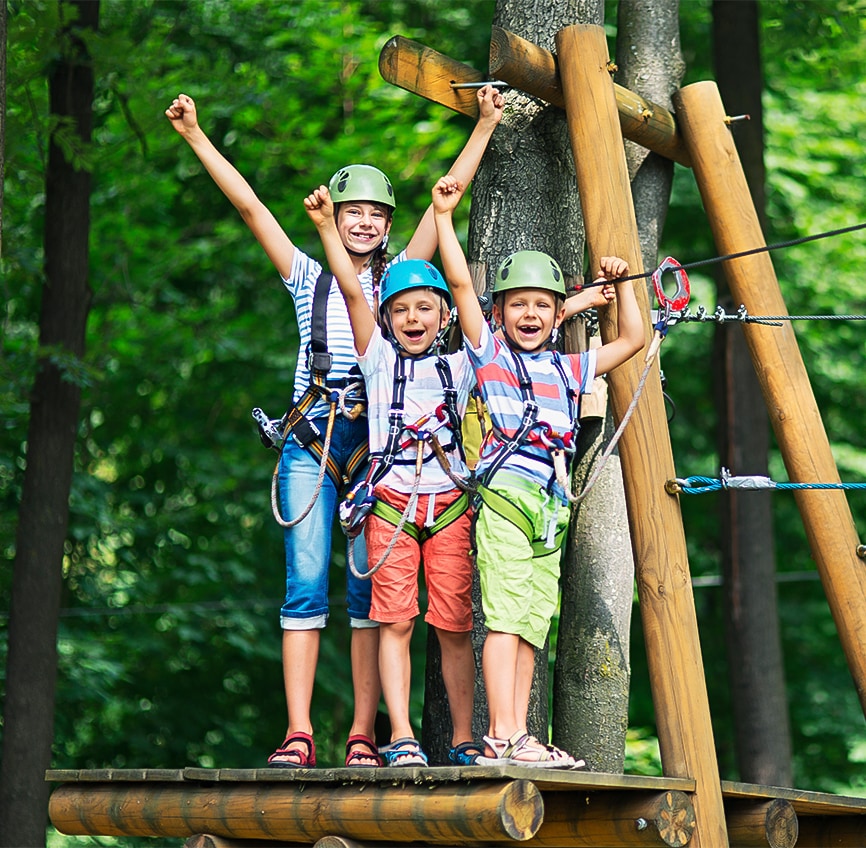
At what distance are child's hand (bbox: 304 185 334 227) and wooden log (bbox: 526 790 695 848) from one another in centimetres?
208

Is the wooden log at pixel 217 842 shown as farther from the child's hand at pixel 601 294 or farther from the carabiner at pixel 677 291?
the carabiner at pixel 677 291

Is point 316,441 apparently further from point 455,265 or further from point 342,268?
point 455,265

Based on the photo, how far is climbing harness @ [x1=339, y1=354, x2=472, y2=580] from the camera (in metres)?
4.60

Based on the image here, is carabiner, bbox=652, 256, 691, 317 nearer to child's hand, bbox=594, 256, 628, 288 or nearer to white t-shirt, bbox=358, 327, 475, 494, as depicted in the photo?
child's hand, bbox=594, 256, 628, 288

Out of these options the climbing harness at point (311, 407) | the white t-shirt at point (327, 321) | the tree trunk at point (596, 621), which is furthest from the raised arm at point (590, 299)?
the tree trunk at point (596, 621)

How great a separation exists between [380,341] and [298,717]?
1345mm

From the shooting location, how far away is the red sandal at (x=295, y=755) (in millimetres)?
4555

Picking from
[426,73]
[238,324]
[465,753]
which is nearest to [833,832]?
[465,753]

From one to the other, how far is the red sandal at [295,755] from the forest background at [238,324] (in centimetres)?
587

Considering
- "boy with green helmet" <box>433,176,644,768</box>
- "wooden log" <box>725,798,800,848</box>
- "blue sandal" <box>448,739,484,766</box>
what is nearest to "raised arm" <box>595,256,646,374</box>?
"boy with green helmet" <box>433,176,644,768</box>

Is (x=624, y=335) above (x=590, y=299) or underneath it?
underneath

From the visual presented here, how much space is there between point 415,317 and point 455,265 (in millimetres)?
283

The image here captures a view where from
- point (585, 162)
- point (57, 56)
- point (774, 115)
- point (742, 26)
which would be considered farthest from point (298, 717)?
point (774, 115)

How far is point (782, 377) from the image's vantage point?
5844mm
